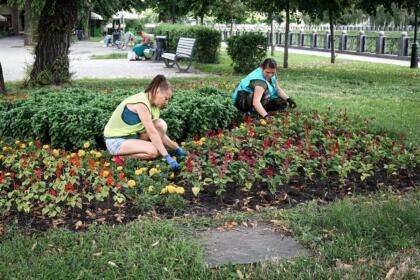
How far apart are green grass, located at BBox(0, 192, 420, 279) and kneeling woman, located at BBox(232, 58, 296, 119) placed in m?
3.34

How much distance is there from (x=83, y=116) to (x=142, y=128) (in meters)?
0.97

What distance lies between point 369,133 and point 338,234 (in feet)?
11.5

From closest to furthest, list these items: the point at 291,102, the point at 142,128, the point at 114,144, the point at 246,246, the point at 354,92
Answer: the point at 246,246, the point at 114,144, the point at 142,128, the point at 291,102, the point at 354,92

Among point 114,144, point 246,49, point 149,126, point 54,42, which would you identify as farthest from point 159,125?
point 246,49

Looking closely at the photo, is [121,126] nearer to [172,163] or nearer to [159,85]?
[159,85]

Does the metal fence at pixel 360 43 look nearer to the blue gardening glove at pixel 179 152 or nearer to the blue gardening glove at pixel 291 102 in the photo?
the blue gardening glove at pixel 291 102

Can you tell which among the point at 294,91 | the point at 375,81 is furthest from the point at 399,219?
the point at 375,81

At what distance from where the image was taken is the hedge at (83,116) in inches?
257

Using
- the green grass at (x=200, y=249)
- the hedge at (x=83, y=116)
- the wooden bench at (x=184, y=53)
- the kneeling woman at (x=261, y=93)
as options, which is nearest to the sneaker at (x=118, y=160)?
the hedge at (x=83, y=116)

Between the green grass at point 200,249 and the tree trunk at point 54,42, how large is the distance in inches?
341

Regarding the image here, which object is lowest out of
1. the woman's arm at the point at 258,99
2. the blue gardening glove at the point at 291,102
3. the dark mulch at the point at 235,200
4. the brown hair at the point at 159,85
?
the dark mulch at the point at 235,200

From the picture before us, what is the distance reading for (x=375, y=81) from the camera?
14492 mm

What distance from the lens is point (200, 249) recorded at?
12.2 feet

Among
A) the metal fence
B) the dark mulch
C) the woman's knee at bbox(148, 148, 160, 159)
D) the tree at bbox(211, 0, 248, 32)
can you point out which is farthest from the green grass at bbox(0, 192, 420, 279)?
the tree at bbox(211, 0, 248, 32)
